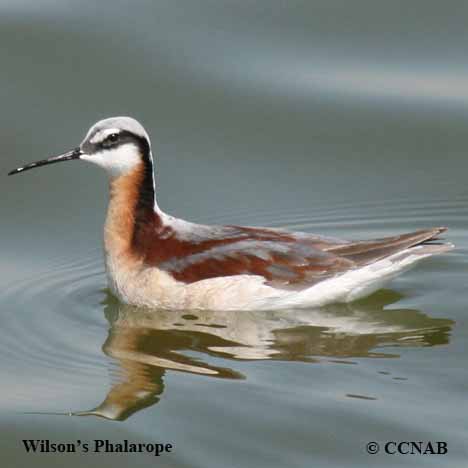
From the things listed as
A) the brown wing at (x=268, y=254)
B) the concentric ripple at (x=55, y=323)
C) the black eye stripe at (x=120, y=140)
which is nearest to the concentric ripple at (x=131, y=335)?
the concentric ripple at (x=55, y=323)

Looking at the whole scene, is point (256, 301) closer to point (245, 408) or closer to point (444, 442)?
point (245, 408)

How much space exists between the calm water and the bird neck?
47 centimetres

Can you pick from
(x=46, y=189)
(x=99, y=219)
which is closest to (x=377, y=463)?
(x=99, y=219)

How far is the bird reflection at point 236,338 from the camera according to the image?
370 inches

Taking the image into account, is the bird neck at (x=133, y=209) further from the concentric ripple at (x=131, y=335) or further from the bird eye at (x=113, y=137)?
the concentric ripple at (x=131, y=335)

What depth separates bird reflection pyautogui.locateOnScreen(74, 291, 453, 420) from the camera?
30.8ft

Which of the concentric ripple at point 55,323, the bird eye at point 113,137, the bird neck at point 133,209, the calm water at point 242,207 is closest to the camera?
the calm water at point 242,207

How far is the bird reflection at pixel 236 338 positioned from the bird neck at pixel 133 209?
19.0 inches

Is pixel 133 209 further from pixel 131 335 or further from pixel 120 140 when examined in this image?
pixel 131 335

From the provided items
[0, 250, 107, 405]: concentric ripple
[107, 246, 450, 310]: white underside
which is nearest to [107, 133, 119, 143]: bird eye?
[107, 246, 450, 310]: white underside

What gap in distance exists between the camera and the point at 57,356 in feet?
31.9

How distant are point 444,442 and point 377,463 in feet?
1.53

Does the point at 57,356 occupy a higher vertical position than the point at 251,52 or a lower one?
lower

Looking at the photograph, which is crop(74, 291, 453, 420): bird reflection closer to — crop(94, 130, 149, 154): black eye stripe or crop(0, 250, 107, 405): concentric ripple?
crop(0, 250, 107, 405): concentric ripple
